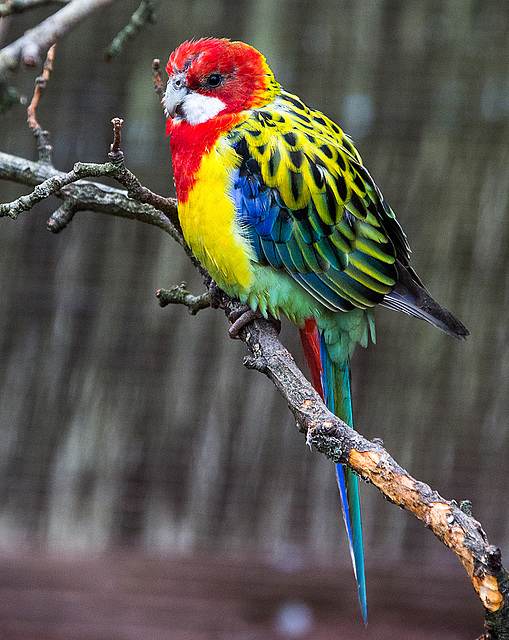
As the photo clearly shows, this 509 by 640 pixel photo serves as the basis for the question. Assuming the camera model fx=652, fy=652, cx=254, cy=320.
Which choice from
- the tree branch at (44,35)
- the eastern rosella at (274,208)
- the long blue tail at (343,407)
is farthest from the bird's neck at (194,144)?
the long blue tail at (343,407)

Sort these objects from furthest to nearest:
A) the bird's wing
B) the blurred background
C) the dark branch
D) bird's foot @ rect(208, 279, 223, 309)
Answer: the blurred background, bird's foot @ rect(208, 279, 223, 309), the bird's wing, the dark branch

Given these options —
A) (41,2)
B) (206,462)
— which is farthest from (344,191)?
(206,462)

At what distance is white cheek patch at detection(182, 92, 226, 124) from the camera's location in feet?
5.26

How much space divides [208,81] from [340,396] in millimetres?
854

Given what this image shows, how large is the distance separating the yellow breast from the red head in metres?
0.12

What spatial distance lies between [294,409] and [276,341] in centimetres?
33

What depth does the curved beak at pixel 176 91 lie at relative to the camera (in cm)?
160

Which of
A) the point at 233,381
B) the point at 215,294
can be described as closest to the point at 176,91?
the point at 215,294

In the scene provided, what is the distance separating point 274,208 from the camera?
5.17 feet

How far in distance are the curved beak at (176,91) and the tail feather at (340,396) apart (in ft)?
2.09

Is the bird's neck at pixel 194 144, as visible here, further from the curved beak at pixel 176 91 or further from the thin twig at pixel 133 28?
the thin twig at pixel 133 28

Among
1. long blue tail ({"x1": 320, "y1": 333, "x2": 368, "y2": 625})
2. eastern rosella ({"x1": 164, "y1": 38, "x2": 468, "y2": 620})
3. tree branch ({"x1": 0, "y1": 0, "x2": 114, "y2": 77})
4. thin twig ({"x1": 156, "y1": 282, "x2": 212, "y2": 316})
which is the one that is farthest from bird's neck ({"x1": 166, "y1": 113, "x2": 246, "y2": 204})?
long blue tail ({"x1": 320, "y1": 333, "x2": 368, "y2": 625})

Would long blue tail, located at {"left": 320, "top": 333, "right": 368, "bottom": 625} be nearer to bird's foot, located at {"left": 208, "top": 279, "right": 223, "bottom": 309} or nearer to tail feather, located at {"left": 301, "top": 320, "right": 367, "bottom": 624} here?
tail feather, located at {"left": 301, "top": 320, "right": 367, "bottom": 624}

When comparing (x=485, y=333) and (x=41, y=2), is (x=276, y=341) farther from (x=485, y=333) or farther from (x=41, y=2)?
(x=485, y=333)
